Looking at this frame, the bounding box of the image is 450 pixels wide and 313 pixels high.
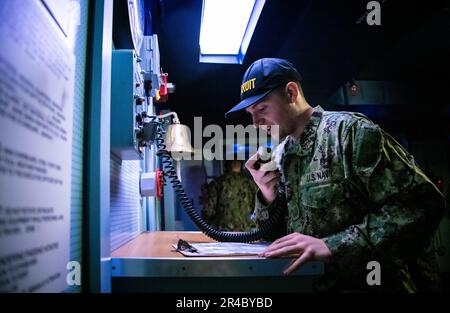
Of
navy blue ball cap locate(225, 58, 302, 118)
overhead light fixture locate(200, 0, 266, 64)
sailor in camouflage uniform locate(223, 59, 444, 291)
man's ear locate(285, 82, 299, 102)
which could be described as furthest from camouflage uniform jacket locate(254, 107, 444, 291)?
overhead light fixture locate(200, 0, 266, 64)

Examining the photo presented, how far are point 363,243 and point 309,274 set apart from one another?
318 millimetres

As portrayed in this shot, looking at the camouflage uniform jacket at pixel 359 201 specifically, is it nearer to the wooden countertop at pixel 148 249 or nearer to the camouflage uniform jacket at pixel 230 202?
the wooden countertop at pixel 148 249

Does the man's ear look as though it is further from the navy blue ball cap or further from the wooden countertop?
the wooden countertop

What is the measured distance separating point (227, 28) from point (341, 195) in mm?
2145

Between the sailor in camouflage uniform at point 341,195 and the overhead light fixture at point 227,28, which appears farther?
the overhead light fixture at point 227,28

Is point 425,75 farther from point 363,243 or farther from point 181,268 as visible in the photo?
point 181,268

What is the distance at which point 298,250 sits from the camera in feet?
2.91

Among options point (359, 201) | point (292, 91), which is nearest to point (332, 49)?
point (292, 91)

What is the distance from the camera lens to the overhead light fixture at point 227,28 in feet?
7.87

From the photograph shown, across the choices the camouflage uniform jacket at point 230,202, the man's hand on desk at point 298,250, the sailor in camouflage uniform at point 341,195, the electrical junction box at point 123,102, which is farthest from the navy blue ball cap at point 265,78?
the camouflage uniform jacket at point 230,202

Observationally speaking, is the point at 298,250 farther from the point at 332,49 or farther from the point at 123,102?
the point at 332,49

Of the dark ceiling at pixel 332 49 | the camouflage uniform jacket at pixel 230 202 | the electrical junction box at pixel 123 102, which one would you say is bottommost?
the camouflage uniform jacket at pixel 230 202

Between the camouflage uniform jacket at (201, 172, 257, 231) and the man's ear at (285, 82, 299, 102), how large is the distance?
3.37 metres

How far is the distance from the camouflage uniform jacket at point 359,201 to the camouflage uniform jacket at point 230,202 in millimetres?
3241
